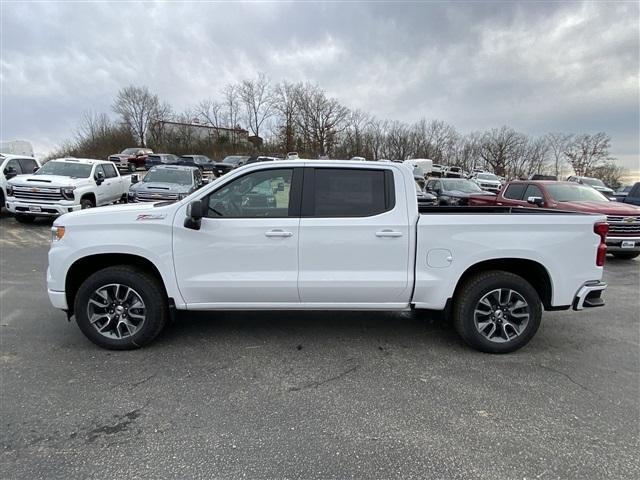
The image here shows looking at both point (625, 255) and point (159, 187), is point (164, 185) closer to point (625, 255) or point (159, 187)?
point (159, 187)

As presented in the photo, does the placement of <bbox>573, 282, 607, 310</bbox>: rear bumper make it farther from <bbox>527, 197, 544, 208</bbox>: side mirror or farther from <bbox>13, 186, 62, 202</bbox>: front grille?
<bbox>13, 186, 62, 202</bbox>: front grille

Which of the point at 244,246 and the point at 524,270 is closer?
the point at 244,246

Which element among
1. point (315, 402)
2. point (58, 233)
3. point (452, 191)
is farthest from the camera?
point (452, 191)

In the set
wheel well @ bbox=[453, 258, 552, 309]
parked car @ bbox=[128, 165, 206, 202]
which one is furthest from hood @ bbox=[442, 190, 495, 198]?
wheel well @ bbox=[453, 258, 552, 309]

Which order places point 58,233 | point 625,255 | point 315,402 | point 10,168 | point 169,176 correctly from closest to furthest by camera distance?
point 315,402
point 58,233
point 625,255
point 10,168
point 169,176

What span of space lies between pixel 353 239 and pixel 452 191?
1346cm

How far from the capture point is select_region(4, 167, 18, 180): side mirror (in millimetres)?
11883

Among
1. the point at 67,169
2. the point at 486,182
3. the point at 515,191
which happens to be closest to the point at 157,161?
the point at 67,169

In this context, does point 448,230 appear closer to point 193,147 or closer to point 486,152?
point 193,147

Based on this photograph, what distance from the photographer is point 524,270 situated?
13.1ft

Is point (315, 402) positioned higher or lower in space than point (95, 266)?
lower

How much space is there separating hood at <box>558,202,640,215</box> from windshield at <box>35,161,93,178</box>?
1314 cm

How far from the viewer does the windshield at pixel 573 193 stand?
29.8 ft

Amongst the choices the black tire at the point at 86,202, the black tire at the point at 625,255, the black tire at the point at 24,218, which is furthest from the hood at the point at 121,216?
the black tire at the point at 24,218
